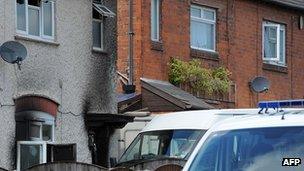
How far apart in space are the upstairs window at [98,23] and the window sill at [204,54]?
439cm

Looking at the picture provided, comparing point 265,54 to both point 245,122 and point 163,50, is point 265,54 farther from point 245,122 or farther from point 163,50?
point 245,122

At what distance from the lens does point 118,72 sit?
2161 centimetres

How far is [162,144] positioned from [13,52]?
3219 millimetres

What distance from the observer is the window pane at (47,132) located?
58.1ft

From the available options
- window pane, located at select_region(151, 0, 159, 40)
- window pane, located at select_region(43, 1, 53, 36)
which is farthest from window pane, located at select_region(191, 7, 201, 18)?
window pane, located at select_region(43, 1, 53, 36)

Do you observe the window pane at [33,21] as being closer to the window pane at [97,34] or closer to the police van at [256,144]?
the window pane at [97,34]

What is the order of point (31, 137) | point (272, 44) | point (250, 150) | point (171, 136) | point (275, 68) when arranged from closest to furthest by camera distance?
point (250, 150) < point (171, 136) < point (31, 137) < point (275, 68) < point (272, 44)

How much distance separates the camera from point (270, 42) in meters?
26.9

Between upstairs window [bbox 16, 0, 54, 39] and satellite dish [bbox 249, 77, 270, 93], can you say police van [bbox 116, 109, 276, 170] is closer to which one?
upstairs window [bbox 16, 0, 54, 39]

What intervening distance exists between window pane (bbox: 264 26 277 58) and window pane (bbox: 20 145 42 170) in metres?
11.0

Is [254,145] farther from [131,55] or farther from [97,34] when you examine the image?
[131,55]

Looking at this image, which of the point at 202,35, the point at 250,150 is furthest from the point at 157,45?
the point at 250,150

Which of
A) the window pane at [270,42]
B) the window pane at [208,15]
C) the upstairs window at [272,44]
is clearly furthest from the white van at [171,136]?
the window pane at [270,42]

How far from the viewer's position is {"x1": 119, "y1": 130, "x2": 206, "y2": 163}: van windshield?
15.2 m
